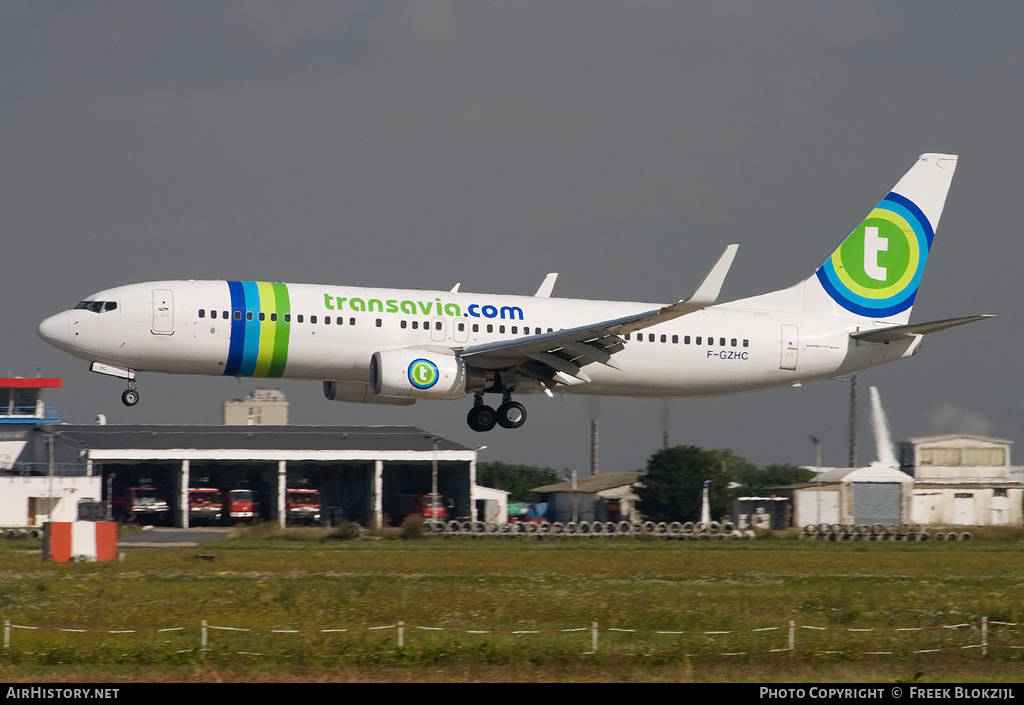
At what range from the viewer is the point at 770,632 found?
27922mm

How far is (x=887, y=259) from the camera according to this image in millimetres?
44906

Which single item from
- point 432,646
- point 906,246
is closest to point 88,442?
point 906,246

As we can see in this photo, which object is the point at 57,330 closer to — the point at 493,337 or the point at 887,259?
the point at 493,337

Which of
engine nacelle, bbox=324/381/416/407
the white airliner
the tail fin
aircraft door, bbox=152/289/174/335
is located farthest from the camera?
the tail fin

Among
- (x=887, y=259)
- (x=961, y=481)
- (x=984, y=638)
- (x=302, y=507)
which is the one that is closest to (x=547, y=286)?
(x=887, y=259)

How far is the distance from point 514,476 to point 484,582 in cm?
11667

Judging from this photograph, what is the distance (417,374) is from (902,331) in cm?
1480

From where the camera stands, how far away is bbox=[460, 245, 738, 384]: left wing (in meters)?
35.2

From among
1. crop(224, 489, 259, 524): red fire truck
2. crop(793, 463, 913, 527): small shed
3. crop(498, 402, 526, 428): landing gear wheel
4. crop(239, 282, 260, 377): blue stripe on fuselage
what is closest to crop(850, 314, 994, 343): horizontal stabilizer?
crop(498, 402, 526, 428): landing gear wheel

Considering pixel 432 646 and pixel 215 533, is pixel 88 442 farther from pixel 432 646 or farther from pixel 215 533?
pixel 432 646

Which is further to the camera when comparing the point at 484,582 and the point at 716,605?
the point at 484,582

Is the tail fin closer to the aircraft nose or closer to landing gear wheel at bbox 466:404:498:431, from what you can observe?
landing gear wheel at bbox 466:404:498:431

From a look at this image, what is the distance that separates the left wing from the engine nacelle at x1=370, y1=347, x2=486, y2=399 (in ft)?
1.91
